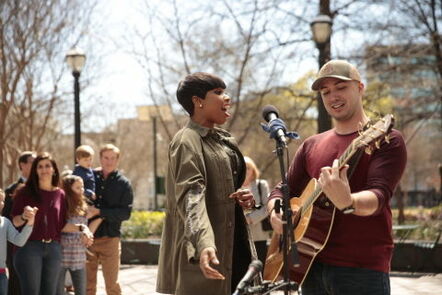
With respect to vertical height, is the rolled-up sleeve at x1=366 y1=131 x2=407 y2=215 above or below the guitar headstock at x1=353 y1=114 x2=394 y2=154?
below

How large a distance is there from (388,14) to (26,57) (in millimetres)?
9831

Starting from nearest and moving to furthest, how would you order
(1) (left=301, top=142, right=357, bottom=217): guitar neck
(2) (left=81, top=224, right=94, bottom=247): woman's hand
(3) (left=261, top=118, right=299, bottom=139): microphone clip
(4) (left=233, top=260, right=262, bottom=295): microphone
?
(4) (left=233, top=260, right=262, bottom=295): microphone → (1) (left=301, top=142, right=357, bottom=217): guitar neck → (3) (left=261, top=118, right=299, bottom=139): microphone clip → (2) (left=81, top=224, right=94, bottom=247): woman's hand

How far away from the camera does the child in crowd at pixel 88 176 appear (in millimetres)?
8102

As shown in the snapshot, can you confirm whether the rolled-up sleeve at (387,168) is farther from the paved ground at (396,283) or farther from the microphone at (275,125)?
the paved ground at (396,283)

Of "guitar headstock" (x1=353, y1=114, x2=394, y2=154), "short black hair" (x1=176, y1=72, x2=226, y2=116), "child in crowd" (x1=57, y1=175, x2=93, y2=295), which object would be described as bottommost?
"child in crowd" (x1=57, y1=175, x2=93, y2=295)

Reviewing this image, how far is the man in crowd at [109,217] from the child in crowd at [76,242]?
0.40 m

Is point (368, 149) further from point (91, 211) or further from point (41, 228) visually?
point (91, 211)

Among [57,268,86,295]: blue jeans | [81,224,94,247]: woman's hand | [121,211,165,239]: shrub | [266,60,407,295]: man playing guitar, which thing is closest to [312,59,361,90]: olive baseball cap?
[266,60,407,295]: man playing guitar

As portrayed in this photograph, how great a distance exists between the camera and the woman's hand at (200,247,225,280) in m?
3.24

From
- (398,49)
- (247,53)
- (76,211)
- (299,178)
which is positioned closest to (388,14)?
(398,49)

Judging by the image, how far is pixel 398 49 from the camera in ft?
57.8

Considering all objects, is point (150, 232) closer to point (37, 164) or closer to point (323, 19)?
point (323, 19)

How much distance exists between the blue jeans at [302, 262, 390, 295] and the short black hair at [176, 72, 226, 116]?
1.11m

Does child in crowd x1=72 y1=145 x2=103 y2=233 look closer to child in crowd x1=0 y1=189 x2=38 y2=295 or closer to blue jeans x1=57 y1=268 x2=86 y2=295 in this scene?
blue jeans x1=57 y1=268 x2=86 y2=295
